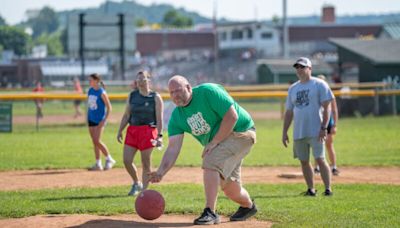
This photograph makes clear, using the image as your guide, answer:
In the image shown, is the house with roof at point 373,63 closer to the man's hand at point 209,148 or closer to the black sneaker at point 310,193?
the black sneaker at point 310,193

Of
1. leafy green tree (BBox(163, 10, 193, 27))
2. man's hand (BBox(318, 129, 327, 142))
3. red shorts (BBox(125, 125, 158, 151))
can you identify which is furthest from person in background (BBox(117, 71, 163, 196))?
leafy green tree (BBox(163, 10, 193, 27))

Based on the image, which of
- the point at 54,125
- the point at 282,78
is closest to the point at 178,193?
the point at 54,125

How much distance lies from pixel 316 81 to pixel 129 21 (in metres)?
47.5

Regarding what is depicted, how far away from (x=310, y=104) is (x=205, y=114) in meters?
3.38

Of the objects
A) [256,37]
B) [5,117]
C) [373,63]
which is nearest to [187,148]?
[5,117]

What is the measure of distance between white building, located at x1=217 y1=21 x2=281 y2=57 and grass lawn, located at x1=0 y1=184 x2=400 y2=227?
75307 millimetres

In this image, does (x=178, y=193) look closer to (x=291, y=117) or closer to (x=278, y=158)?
(x=291, y=117)

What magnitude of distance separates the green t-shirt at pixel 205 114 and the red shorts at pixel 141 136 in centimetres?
305

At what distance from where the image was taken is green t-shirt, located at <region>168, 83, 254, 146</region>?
959 centimetres

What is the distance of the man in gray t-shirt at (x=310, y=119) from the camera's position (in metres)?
12.6

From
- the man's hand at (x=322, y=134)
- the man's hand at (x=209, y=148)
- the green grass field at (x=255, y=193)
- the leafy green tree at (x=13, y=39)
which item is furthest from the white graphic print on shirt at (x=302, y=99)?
the leafy green tree at (x=13, y=39)

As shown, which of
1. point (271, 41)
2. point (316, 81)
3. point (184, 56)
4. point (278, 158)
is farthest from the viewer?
point (184, 56)

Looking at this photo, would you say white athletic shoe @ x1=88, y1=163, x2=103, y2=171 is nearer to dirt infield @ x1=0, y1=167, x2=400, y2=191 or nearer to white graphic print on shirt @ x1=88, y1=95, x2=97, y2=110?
dirt infield @ x1=0, y1=167, x2=400, y2=191

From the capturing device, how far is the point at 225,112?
9.58m
